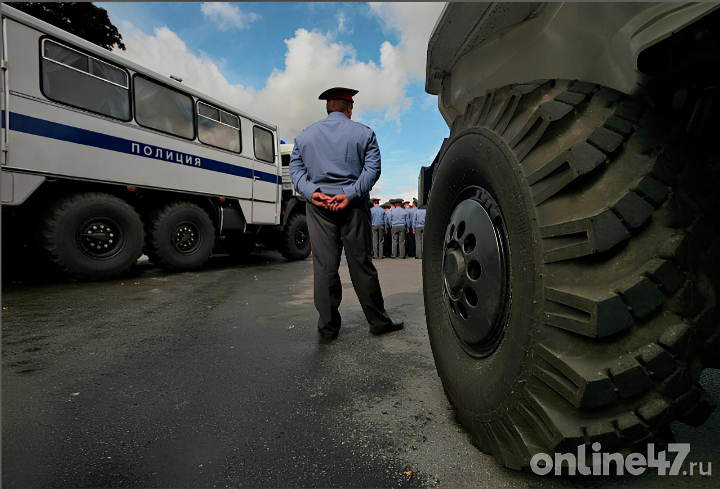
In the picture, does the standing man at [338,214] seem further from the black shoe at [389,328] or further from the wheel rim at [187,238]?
the wheel rim at [187,238]

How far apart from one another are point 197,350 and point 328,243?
1.03 metres

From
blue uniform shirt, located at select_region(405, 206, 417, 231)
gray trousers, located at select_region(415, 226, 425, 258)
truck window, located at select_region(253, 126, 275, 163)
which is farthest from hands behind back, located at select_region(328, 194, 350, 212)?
blue uniform shirt, located at select_region(405, 206, 417, 231)

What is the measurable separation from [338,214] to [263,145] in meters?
5.40

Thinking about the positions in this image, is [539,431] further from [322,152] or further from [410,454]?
[322,152]

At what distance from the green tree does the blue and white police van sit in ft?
26.9

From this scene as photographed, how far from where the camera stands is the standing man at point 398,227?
10.9 metres

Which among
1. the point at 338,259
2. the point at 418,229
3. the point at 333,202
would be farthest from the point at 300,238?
the point at 333,202

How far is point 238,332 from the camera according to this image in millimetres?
2438

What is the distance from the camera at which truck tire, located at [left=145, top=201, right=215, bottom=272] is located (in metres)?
5.08

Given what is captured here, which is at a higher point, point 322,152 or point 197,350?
point 322,152

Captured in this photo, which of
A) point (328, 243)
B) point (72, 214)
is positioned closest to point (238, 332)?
point (328, 243)

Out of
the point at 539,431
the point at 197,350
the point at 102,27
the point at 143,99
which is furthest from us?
the point at 102,27
